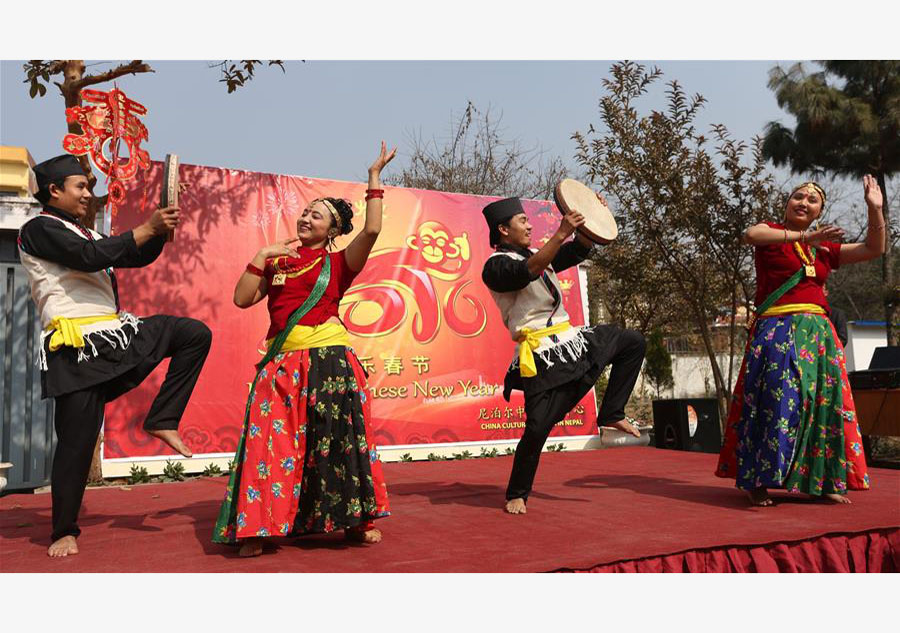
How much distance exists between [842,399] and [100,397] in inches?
142

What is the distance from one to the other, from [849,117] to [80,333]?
13356mm

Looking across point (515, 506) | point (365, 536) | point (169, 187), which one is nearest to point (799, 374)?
point (515, 506)

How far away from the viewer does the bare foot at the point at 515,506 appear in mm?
3758

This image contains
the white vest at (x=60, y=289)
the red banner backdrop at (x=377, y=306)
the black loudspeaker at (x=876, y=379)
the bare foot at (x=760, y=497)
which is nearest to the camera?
the white vest at (x=60, y=289)

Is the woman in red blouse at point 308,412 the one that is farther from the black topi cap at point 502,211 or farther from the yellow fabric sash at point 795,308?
the yellow fabric sash at point 795,308

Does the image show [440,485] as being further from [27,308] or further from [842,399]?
[27,308]

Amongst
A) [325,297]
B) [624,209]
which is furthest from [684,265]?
[325,297]

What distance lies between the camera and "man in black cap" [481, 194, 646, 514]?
3.84 m

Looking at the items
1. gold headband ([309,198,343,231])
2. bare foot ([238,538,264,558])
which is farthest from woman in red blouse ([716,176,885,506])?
bare foot ([238,538,264,558])

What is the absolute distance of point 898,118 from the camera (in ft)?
40.5

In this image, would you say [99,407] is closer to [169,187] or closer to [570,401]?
[169,187]

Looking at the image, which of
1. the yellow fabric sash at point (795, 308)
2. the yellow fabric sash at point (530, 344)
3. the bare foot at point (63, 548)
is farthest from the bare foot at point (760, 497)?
the bare foot at point (63, 548)

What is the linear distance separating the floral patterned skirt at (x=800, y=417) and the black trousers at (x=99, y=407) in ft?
9.31

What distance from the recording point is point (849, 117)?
12.8m
